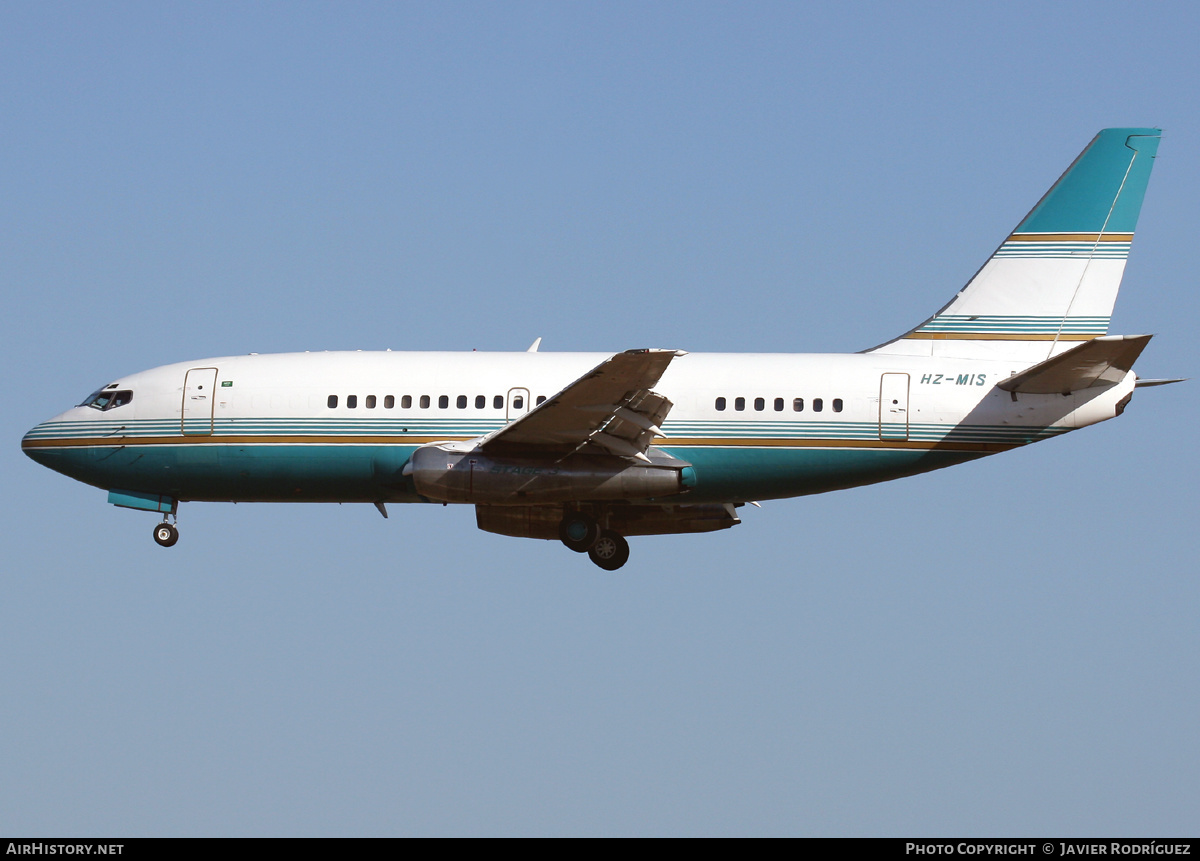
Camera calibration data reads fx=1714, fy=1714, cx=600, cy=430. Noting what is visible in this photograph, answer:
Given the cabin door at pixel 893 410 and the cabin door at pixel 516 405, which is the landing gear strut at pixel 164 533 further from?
the cabin door at pixel 893 410

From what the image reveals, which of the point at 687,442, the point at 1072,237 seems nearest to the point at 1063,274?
the point at 1072,237

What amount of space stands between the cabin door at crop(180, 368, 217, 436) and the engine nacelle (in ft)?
17.4

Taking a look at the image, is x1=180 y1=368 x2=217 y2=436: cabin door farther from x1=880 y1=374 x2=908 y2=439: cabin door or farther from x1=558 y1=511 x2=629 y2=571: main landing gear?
x1=880 y1=374 x2=908 y2=439: cabin door

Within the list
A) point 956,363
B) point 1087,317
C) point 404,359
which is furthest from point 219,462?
point 1087,317

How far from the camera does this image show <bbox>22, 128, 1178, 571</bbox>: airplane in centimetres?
3822

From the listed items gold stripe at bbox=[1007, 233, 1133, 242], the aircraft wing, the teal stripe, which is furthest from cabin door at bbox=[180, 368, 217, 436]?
the teal stripe

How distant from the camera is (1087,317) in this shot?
40719 millimetres

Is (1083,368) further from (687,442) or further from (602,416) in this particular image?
(602,416)

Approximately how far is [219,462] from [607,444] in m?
9.19

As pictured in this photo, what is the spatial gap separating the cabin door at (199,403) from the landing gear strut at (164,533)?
8.74ft

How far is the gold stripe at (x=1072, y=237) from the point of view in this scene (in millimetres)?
40938
